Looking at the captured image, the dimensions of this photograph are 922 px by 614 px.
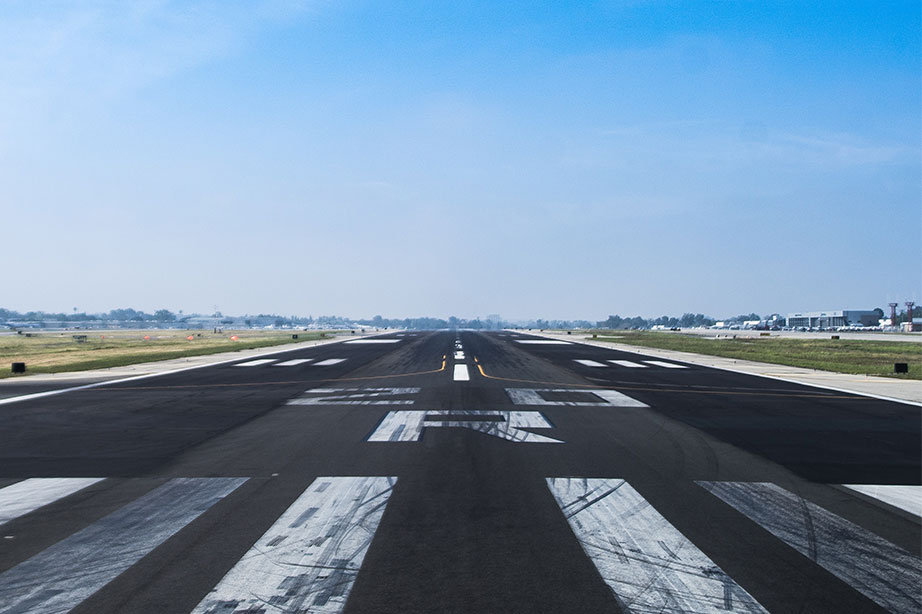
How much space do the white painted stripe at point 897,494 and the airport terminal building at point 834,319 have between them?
527 feet

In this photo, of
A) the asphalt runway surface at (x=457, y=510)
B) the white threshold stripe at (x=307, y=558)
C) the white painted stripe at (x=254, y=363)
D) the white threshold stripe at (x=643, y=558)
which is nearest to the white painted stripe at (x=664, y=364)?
the asphalt runway surface at (x=457, y=510)

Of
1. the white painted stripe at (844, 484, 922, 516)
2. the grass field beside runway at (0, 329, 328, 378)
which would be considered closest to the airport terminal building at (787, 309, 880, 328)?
the grass field beside runway at (0, 329, 328, 378)

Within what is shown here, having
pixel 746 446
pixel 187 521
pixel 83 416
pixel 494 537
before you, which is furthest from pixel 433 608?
pixel 83 416

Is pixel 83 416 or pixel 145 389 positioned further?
pixel 145 389

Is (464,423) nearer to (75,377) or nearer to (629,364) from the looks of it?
(75,377)

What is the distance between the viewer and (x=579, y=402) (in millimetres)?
15781

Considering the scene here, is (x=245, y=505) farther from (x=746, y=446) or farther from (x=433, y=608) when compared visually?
(x=746, y=446)

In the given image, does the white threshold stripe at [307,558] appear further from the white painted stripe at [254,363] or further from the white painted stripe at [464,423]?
the white painted stripe at [254,363]

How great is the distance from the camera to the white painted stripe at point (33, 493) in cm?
649

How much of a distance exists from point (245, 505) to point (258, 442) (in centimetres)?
384

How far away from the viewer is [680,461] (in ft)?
29.8

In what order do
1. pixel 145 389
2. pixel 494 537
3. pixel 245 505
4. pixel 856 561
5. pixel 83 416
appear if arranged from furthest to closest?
pixel 145 389 → pixel 83 416 → pixel 245 505 → pixel 494 537 → pixel 856 561

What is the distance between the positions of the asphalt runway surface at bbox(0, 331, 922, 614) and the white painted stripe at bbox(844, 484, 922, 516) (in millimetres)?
35

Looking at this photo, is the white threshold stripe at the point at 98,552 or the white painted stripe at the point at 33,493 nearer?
the white threshold stripe at the point at 98,552
